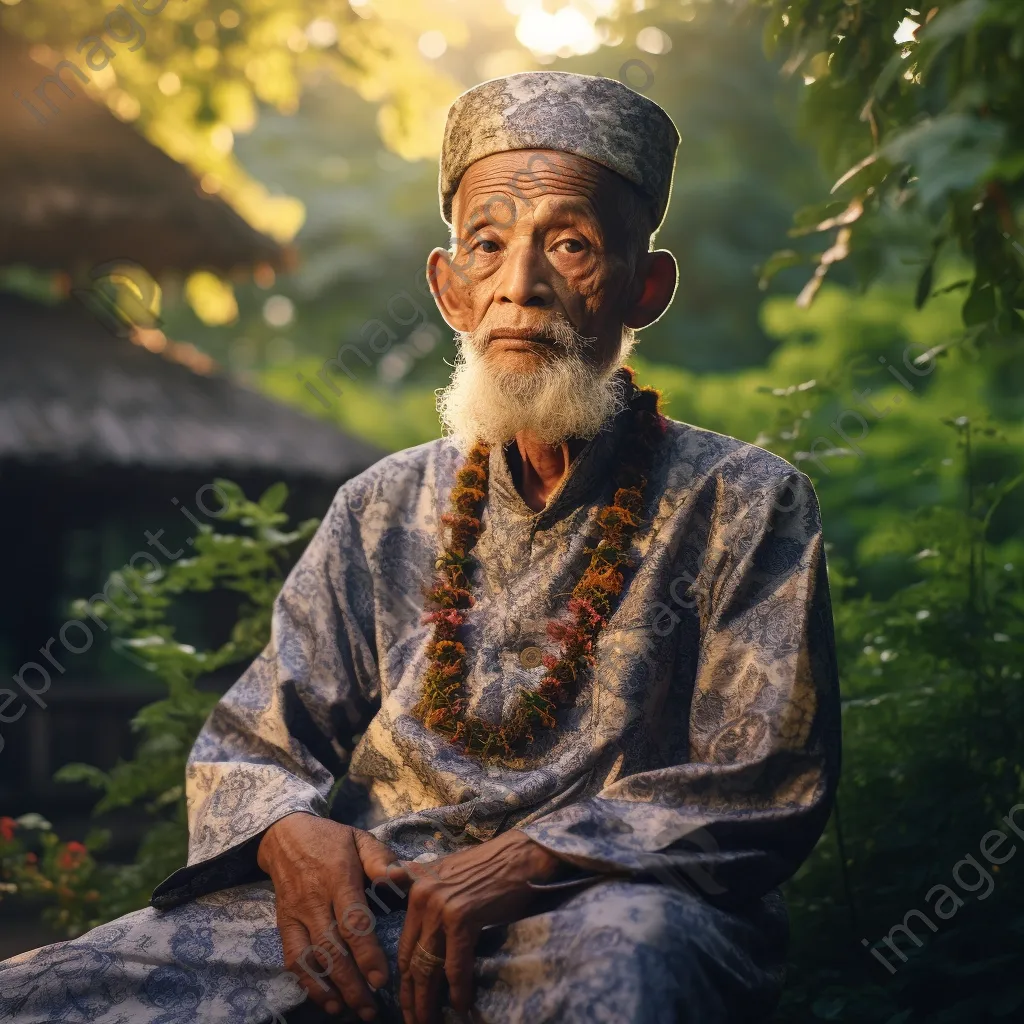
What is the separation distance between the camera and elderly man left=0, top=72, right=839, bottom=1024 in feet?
7.86

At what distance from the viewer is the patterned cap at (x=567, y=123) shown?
2951 mm

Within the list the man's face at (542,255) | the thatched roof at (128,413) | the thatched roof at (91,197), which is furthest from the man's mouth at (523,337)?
the thatched roof at (91,197)

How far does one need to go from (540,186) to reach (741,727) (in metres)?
1.32

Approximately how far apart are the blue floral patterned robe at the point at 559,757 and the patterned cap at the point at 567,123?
65 cm

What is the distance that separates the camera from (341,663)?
303 centimetres

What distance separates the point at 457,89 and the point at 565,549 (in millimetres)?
10117

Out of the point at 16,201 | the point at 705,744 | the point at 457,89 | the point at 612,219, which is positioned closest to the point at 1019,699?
the point at 705,744

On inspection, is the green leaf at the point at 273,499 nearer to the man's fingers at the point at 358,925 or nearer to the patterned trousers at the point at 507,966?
the patterned trousers at the point at 507,966

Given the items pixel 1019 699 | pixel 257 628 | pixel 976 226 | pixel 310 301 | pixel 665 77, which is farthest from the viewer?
pixel 310 301

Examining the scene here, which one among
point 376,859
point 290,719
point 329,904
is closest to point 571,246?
point 290,719

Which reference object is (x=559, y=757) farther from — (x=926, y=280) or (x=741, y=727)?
(x=926, y=280)

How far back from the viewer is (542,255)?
115 inches

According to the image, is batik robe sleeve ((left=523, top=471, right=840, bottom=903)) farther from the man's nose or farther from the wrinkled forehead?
the wrinkled forehead

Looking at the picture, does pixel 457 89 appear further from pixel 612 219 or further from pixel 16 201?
pixel 612 219
